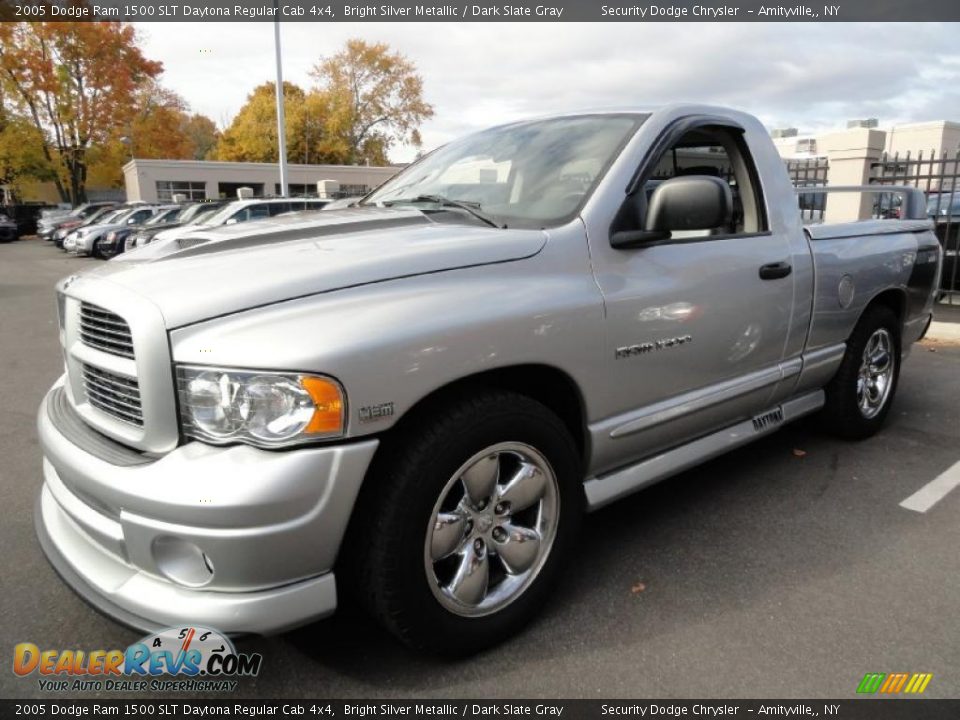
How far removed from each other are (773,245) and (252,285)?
2.44m

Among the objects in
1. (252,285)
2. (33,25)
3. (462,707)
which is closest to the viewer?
(252,285)

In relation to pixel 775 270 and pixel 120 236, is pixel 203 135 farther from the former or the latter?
pixel 775 270

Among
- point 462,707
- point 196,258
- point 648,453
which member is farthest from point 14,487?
point 648,453

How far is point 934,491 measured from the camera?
3.73 meters

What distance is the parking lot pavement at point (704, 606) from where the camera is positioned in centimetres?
227

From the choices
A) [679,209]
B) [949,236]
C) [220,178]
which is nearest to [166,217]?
[949,236]

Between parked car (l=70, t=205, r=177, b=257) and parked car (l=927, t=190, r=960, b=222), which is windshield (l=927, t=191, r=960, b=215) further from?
parked car (l=70, t=205, r=177, b=257)

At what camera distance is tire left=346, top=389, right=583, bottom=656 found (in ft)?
6.68

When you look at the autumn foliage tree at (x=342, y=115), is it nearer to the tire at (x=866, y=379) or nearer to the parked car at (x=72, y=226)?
the parked car at (x=72, y=226)

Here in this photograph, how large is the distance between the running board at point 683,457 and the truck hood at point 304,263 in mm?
973

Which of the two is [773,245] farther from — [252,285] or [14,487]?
[14,487]

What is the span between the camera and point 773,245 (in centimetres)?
332

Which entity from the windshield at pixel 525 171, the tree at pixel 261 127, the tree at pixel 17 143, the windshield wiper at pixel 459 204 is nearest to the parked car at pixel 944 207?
the windshield at pixel 525 171

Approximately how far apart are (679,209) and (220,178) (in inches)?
1803
